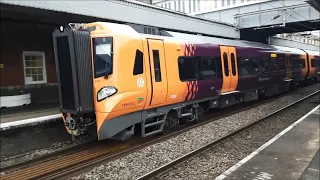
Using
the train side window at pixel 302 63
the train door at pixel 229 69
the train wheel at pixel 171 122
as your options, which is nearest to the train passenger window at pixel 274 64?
the train door at pixel 229 69

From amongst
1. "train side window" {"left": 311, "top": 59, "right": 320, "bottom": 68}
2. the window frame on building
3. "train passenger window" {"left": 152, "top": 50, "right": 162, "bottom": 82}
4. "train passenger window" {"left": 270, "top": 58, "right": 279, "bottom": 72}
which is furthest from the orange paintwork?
"train side window" {"left": 311, "top": 59, "right": 320, "bottom": 68}

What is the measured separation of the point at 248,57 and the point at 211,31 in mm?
8297

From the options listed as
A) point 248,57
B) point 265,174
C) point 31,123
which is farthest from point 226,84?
point 31,123

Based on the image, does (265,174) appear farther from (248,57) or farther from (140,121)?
(248,57)

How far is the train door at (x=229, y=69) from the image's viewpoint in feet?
37.8

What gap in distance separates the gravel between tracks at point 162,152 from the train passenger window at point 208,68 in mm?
1669

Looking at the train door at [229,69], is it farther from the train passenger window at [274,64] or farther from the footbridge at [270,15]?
the footbridge at [270,15]

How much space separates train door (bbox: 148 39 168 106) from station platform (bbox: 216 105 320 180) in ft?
9.27

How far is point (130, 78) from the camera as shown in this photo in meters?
7.29

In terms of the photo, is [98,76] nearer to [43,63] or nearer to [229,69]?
[229,69]

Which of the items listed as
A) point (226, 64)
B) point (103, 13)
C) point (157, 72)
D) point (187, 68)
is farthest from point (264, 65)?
point (157, 72)

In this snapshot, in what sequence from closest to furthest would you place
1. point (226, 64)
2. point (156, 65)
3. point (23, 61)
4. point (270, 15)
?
point (156, 65)
point (226, 64)
point (23, 61)
point (270, 15)

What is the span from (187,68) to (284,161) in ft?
13.5

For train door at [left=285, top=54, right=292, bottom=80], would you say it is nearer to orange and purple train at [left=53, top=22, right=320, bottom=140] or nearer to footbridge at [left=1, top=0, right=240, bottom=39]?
footbridge at [left=1, top=0, right=240, bottom=39]
